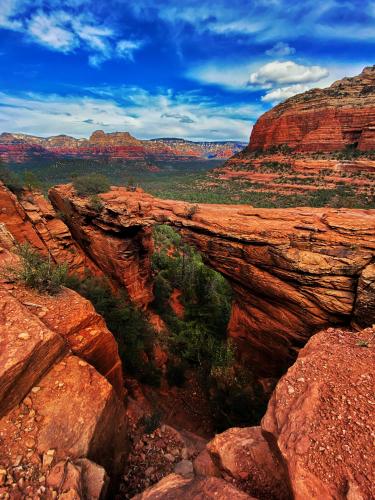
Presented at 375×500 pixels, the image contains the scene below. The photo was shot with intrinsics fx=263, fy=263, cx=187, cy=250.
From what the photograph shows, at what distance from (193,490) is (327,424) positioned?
2.15 meters

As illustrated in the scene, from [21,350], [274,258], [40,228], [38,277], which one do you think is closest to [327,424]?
[21,350]

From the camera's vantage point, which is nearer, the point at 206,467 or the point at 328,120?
the point at 206,467

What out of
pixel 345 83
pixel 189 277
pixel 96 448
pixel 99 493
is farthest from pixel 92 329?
pixel 345 83

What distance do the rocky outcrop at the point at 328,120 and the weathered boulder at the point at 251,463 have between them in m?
76.9

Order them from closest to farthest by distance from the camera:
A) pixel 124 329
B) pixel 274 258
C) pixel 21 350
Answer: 1. pixel 21 350
2. pixel 274 258
3. pixel 124 329

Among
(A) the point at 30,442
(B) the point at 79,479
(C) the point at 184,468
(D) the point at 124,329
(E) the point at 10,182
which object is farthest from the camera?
(E) the point at 10,182

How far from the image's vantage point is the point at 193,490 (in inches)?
150

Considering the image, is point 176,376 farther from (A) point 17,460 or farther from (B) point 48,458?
(A) point 17,460

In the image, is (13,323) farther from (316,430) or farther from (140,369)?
(140,369)

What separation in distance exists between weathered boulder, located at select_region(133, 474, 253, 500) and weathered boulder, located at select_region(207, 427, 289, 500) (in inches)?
20.9

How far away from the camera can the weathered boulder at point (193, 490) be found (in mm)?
3520

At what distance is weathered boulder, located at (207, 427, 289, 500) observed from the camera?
396 cm

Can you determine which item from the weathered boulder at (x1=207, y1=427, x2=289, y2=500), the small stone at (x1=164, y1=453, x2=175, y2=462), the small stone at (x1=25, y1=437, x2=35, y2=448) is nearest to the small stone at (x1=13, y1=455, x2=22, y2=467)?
the small stone at (x1=25, y1=437, x2=35, y2=448)

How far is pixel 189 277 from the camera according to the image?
22516mm
